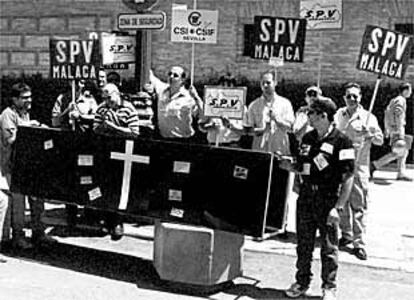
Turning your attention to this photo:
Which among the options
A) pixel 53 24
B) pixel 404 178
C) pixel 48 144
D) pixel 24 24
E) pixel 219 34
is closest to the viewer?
pixel 48 144

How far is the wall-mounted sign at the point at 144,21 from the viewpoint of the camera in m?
9.08

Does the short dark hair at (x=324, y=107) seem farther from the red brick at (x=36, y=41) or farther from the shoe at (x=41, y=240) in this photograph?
the red brick at (x=36, y=41)

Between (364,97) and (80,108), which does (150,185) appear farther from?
(364,97)

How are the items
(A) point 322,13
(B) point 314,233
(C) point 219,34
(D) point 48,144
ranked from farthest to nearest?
1. (C) point 219,34
2. (A) point 322,13
3. (D) point 48,144
4. (B) point 314,233

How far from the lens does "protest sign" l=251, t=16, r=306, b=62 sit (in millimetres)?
8312

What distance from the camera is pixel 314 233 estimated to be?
649cm

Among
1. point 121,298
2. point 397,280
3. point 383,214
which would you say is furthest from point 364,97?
point 121,298

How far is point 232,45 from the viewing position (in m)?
17.5

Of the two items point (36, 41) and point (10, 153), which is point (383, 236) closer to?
point (10, 153)

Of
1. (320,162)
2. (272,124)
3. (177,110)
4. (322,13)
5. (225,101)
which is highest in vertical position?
(322,13)

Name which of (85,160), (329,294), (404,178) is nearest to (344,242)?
(329,294)

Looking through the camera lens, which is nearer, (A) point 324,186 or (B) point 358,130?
(A) point 324,186

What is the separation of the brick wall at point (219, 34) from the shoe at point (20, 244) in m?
7.75

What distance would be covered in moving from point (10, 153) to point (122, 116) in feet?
4.42
